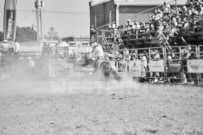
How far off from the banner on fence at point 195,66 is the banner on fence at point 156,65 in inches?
55.9

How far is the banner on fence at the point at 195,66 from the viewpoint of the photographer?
12.9 metres

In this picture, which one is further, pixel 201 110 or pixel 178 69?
pixel 178 69

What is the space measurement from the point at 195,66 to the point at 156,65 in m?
2.08

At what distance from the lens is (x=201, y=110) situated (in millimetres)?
6809

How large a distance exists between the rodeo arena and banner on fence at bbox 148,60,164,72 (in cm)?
4

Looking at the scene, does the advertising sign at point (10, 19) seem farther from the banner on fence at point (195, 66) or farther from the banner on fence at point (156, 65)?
the banner on fence at point (195, 66)

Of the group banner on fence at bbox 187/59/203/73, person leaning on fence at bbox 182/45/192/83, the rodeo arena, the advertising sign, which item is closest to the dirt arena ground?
the rodeo arena

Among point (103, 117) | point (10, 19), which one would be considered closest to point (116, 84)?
point (103, 117)

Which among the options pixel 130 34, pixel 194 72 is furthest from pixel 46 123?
pixel 130 34

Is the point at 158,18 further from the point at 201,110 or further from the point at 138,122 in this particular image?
the point at 138,122

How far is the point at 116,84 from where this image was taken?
12570mm

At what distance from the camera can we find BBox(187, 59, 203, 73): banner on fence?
12.9m

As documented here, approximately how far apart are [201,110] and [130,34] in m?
12.7

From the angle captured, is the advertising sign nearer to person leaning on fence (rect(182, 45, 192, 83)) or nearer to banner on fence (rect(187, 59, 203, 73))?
person leaning on fence (rect(182, 45, 192, 83))
